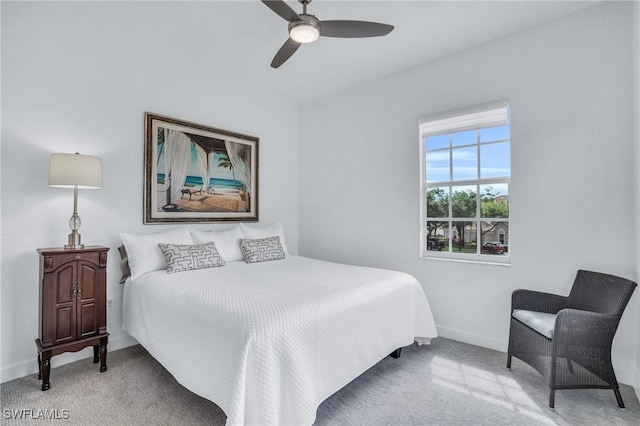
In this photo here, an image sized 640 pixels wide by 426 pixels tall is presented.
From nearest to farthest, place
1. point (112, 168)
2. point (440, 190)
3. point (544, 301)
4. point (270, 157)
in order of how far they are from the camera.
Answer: point (544, 301)
point (112, 168)
point (440, 190)
point (270, 157)

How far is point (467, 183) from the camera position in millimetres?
3160

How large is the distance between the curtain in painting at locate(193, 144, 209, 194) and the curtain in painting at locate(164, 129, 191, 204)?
0.12m

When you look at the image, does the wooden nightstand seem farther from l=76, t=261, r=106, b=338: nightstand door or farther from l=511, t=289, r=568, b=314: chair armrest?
l=511, t=289, r=568, b=314: chair armrest

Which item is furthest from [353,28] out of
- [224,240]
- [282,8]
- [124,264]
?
[124,264]

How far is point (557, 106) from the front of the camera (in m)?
2.58

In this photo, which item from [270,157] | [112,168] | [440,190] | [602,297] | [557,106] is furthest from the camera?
[270,157]

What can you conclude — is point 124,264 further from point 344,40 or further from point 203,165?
point 344,40

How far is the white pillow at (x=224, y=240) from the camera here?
3.24 metres

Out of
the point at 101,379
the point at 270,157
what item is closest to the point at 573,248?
the point at 270,157

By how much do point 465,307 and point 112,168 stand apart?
358 centimetres

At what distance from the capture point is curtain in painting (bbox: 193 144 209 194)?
349 centimetres

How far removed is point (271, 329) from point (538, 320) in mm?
1866

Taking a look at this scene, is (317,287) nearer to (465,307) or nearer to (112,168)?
(465,307)

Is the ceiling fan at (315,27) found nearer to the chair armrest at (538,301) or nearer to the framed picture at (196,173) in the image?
the framed picture at (196,173)
